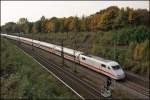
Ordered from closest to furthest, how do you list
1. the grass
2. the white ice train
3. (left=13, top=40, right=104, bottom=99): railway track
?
the grass
(left=13, top=40, right=104, bottom=99): railway track
the white ice train

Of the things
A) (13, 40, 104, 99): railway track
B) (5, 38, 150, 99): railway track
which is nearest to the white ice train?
(5, 38, 150, 99): railway track

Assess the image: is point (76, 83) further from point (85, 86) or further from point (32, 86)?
point (32, 86)

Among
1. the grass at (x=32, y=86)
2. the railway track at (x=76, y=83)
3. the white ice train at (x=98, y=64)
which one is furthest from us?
the white ice train at (x=98, y=64)

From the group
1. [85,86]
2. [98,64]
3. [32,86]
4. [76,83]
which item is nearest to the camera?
[32,86]

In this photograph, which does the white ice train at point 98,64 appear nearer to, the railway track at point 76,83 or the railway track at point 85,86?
the railway track at point 85,86

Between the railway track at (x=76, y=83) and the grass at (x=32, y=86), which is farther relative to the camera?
the railway track at (x=76, y=83)

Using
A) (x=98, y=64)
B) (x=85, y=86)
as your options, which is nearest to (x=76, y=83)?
(x=85, y=86)

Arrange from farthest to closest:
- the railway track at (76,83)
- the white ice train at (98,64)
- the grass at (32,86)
Answer: the white ice train at (98,64) < the railway track at (76,83) < the grass at (32,86)

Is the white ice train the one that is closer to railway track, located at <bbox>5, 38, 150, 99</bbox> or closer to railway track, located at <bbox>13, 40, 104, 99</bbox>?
railway track, located at <bbox>5, 38, 150, 99</bbox>

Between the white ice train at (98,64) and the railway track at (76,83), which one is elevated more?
the white ice train at (98,64)

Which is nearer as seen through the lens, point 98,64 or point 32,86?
point 32,86

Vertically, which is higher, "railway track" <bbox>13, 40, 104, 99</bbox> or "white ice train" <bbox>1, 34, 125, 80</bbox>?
"white ice train" <bbox>1, 34, 125, 80</bbox>

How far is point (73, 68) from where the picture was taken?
51.3m

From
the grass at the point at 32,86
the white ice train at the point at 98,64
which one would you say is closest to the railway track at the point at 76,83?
the grass at the point at 32,86
